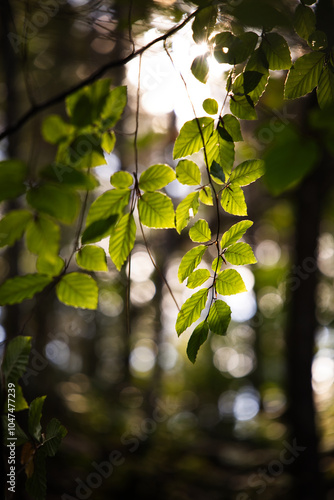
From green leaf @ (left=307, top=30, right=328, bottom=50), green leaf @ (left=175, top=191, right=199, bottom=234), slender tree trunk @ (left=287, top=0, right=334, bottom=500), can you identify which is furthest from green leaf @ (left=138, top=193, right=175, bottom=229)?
slender tree trunk @ (left=287, top=0, right=334, bottom=500)

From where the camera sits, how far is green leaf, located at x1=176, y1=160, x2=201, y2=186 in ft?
2.00

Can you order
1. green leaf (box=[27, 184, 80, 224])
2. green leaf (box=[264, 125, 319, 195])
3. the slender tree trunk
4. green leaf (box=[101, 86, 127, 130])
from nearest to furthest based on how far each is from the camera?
green leaf (box=[264, 125, 319, 195])
green leaf (box=[27, 184, 80, 224])
green leaf (box=[101, 86, 127, 130])
the slender tree trunk

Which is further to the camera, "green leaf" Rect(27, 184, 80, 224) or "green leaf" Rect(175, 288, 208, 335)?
"green leaf" Rect(175, 288, 208, 335)

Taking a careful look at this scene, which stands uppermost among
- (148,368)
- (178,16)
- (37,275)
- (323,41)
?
(178,16)

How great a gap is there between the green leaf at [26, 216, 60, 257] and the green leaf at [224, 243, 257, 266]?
295 millimetres

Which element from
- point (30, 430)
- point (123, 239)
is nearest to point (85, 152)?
point (123, 239)

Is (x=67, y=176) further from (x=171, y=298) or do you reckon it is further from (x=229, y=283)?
(x=171, y=298)

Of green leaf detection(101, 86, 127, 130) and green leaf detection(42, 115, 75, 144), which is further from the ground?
green leaf detection(101, 86, 127, 130)

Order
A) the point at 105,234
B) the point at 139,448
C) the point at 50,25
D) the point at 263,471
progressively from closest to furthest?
the point at 105,234 → the point at 50,25 → the point at 263,471 → the point at 139,448

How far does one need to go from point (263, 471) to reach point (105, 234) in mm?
3694

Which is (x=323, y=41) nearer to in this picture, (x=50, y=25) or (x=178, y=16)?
(x=178, y=16)

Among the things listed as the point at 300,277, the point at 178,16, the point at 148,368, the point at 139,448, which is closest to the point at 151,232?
the point at 139,448

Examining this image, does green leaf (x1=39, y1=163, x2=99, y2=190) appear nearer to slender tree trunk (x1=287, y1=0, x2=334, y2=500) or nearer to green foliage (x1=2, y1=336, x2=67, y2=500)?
green foliage (x1=2, y1=336, x2=67, y2=500)

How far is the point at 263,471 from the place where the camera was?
3336mm
